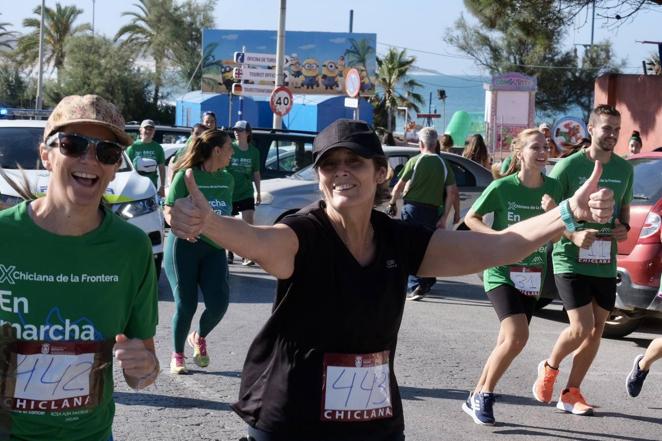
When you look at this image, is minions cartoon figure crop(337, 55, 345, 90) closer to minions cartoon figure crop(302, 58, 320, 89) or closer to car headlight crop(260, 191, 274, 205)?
minions cartoon figure crop(302, 58, 320, 89)

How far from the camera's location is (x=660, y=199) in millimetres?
9617

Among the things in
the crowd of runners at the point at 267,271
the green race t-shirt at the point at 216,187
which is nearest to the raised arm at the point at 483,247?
the crowd of runners at the point at 267,271

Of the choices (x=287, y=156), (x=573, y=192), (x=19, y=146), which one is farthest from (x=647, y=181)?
(x=287, y=156)

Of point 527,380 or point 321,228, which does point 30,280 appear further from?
point 527,380

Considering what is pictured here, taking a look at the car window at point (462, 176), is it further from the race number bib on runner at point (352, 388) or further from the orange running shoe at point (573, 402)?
the race number bib on runner at point (352, 388)

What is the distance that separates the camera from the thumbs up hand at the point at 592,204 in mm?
3658

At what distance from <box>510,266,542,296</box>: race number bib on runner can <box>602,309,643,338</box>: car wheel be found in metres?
3.36

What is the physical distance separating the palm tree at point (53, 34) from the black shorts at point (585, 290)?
5976 cm

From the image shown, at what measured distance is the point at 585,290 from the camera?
289 inches

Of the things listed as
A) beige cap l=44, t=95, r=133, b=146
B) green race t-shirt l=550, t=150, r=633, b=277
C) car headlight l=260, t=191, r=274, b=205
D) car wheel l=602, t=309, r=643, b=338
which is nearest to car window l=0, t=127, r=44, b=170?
car headlight l=260, t=191, r=274, b=205

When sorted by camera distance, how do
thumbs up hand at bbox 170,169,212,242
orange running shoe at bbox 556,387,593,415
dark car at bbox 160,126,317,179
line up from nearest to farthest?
1. thumbs up hand at bbox 170,169,212,242
2. orange running shoe at bbox 556,387,593,415
3. dark car at bbox 160,126,317,179

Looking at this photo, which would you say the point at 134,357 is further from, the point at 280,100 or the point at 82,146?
the point at 280,100

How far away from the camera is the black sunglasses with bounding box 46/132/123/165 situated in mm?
3406

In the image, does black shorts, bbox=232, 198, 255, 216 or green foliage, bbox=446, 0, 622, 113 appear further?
green foliage, bbox=446, 0, 622, 113
